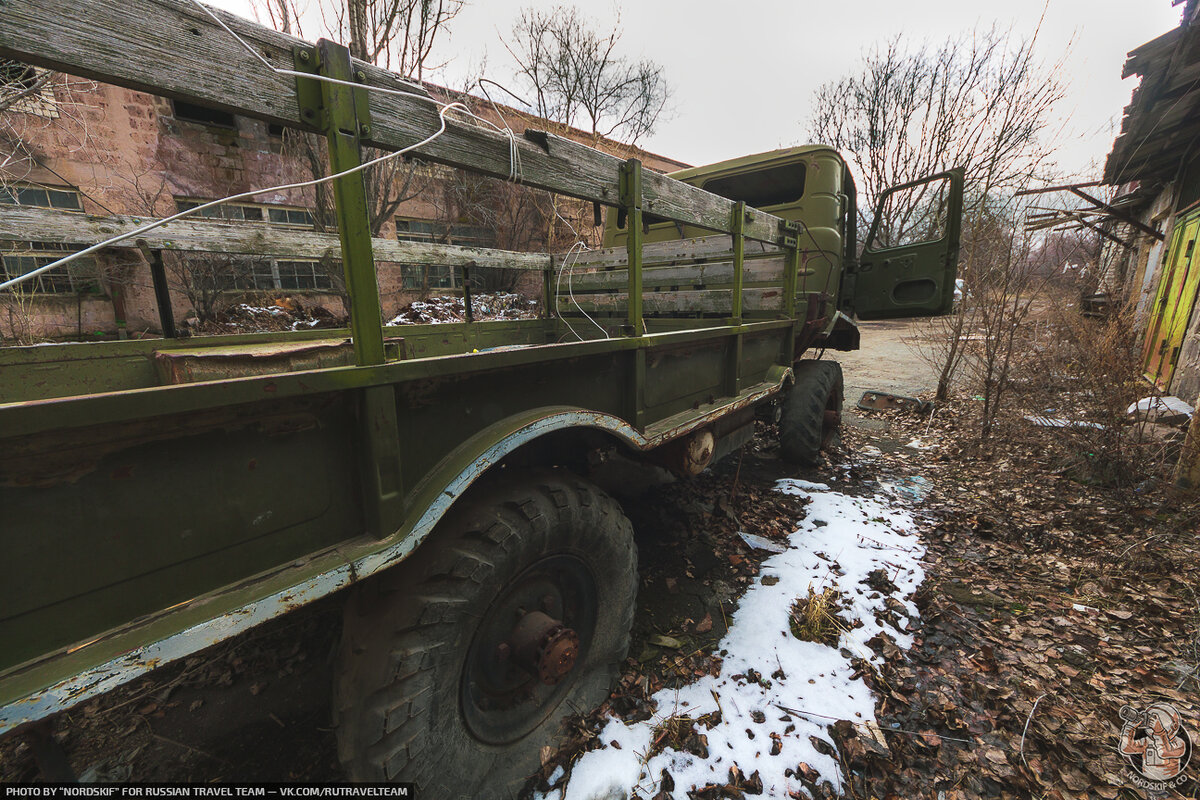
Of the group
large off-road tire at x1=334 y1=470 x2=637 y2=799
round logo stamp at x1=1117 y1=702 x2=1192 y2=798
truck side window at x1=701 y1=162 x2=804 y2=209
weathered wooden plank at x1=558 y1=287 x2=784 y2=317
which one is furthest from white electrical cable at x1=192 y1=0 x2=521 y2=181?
truck side window at x1=701 y1=162 x2=804 y2=209

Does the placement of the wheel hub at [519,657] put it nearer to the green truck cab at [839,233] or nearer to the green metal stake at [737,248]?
the green metal stake at [737,248]

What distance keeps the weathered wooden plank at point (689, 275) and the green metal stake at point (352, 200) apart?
2254 mm

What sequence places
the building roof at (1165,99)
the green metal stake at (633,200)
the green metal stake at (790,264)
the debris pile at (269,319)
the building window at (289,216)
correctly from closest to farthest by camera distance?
the green metal stake at (633,200) → the green metal stake at (790,264) → the building roof at (1165,99) → the debris pile at (269,319) → the building window at (289,216)

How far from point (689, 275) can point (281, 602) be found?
288cm

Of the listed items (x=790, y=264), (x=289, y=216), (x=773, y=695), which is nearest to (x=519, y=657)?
(x=773, y=695)

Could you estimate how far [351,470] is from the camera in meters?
1.19

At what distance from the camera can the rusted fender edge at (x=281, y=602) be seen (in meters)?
0.75

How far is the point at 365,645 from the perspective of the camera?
4.28ft

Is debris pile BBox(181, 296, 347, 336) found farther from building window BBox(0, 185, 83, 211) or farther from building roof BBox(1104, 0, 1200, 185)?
building roof BBox(1104, 0, 1200, 185)

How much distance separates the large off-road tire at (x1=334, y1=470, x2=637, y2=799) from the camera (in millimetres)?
1295

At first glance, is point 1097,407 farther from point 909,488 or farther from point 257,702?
point 257,702

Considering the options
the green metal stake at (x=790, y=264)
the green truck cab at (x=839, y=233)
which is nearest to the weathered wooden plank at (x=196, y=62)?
the green metal stake at (x=790, y=264)

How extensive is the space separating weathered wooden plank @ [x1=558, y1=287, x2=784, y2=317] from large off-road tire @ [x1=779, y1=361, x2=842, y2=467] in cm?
119

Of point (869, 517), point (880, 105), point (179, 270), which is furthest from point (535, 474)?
point (880, 105)
